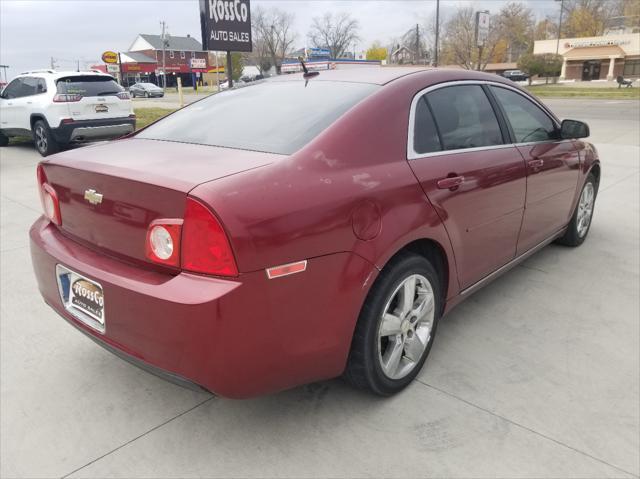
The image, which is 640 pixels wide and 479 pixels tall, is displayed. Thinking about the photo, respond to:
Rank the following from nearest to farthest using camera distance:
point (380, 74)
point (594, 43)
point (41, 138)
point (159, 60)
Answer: point (380, 74)
point (41, 138)
point (594, 43)
point (159, 60)

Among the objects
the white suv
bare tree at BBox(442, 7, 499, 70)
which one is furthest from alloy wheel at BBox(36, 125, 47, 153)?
bare tree at BBox(442, 7, 499, 70)

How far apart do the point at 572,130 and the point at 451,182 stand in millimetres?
1806

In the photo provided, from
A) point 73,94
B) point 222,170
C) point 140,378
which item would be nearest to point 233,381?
point 222,170

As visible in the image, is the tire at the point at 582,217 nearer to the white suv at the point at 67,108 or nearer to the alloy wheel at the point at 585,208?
the alloy wheel at the point at 585,208

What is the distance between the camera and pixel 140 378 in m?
2.78

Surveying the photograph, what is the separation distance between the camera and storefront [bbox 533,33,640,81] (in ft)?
212

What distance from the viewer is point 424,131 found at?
8.72 ft

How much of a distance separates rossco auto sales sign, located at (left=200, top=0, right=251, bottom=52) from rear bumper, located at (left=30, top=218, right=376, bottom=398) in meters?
12.9

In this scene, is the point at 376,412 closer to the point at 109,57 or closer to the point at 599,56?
the point at 109,57

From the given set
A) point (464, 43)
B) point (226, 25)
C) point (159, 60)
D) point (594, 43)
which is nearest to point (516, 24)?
point (594, 43)

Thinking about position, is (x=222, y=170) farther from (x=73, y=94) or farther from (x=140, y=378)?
(x=73, y=94)

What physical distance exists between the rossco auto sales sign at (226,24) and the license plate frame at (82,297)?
12675 millimetres

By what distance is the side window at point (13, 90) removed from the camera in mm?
11281

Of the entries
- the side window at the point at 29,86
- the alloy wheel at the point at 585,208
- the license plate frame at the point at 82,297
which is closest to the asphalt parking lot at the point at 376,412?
the license plate frame at the point at 82,297
